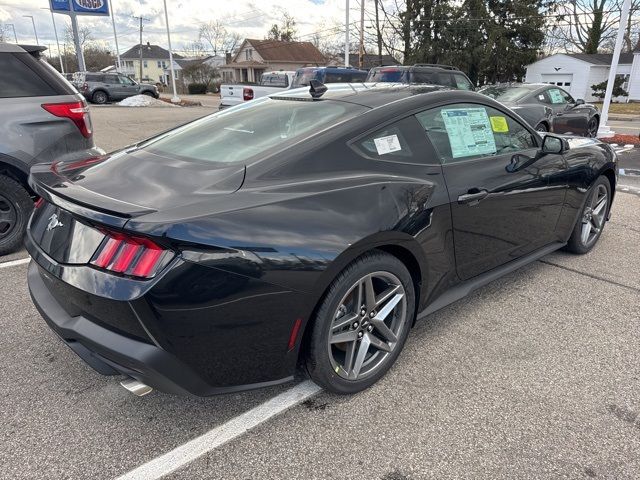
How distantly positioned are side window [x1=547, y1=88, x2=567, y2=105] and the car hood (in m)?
10.9

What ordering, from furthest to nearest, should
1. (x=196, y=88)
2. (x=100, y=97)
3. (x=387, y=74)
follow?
(x=196, y=88), (x=100, y=97), (x=387, y=74)

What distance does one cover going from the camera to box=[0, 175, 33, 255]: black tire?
405cm

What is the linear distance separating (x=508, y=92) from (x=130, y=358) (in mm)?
11163

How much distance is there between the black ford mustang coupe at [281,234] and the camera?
1.81 m

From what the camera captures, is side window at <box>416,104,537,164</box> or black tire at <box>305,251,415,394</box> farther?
side window at <box>416,104,537,164</box>

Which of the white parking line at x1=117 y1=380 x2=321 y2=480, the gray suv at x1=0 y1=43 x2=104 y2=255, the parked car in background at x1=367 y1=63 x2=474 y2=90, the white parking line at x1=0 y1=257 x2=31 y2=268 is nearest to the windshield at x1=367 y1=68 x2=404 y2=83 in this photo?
the parked car in background at x1=367 y1=63 x2=474 y2=90

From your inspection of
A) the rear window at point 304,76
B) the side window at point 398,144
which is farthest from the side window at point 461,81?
the side window at point 398,144

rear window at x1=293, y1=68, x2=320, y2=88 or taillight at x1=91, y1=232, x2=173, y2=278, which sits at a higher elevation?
rear window at x1=293, y1=68, x2=320, y2=88

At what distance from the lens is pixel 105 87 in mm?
27391

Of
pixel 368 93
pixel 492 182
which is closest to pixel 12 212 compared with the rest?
pixel 368 93

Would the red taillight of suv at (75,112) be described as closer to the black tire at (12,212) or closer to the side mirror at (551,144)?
the black tire at (12,212)

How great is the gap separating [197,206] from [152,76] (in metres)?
103

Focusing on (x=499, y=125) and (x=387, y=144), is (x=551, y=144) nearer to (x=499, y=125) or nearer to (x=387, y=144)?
(x=499, y=125)

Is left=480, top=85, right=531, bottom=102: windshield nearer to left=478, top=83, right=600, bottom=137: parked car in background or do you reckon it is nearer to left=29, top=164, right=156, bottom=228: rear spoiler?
left=478, top=83, right=600, bottom=137: parked car in background
